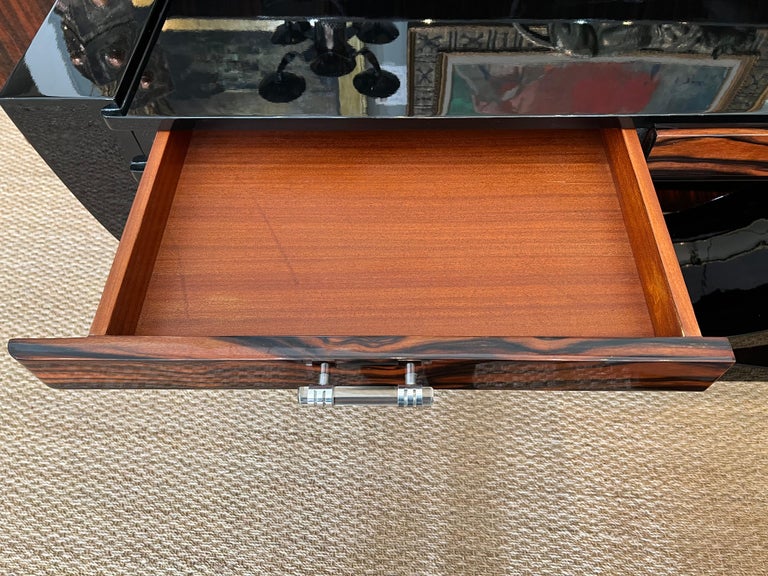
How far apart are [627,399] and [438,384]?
0.53 metres

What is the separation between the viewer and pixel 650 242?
46 centimetres

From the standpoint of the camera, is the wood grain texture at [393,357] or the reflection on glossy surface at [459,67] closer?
the wood grain texture at [393,357]

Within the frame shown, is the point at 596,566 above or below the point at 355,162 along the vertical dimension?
below

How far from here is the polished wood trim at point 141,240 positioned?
437 millimetres

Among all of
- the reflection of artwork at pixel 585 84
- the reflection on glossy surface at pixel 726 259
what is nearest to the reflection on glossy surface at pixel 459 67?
the reflection of artwork at pixel 585 84

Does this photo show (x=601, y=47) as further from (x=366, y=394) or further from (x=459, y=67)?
(x=366, y=394)

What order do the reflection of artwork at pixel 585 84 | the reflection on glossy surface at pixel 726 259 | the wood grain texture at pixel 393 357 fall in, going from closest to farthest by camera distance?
1. the wood grain texture at pixel 393 357
2. the reflection of artwork at pixel 585 84
3. the reflection on glossy surface at pixel 726 259

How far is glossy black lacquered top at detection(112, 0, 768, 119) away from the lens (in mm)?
512

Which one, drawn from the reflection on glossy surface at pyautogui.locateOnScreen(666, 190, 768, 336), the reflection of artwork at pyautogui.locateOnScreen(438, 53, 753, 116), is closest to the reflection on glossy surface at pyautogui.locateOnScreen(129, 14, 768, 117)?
the reflection of artwork at pyautogui.locateOnScreen(438, 53, 753, 116)

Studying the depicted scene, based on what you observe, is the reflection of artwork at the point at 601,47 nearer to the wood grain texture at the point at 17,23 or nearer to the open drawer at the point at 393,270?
the open drawer at the point at 393,270

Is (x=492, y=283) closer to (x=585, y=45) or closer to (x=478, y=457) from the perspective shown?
(x=585, y=45)

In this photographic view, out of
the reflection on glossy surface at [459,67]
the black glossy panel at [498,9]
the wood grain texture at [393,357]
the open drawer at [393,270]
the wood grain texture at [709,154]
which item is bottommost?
the wood grain texture at [393,357]

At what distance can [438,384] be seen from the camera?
43 centimetres

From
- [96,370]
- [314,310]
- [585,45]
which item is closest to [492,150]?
[585,45]
